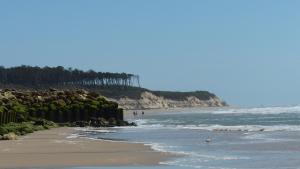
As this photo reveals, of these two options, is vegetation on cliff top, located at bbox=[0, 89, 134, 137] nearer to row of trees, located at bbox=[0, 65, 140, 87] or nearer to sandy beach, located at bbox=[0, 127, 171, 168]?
sandy beach, located at bbox=[0, 127, 171, 168]

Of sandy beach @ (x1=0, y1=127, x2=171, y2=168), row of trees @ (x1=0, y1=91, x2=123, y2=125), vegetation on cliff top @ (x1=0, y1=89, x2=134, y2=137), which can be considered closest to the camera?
sandy beach @ (x1=0, y1=127, x2=171, y2=168)

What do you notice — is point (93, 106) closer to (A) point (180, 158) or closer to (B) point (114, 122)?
(B) point (114, 122)

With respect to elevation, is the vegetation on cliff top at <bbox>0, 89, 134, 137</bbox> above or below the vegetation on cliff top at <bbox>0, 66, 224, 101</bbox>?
below

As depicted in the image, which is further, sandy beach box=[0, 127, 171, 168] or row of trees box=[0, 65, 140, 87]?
row of trees box=[0, 65, 140, 87]

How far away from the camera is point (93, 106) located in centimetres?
5562

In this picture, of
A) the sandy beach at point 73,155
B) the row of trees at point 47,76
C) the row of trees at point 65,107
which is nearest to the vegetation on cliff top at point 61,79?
the row of trees at point 47,76

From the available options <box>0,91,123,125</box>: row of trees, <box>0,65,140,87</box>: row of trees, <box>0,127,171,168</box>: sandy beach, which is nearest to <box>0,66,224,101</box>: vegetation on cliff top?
<box>0,65,140,87</box>: row of trees

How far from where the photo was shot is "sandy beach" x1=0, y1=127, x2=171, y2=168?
18906 millimetres

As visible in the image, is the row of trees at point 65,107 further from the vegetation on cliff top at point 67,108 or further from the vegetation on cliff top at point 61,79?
the vegetation on cliff top at point 61,79

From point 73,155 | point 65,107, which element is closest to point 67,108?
point 65,107

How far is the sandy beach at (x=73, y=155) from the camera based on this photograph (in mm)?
18906

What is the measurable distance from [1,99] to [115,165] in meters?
33.9

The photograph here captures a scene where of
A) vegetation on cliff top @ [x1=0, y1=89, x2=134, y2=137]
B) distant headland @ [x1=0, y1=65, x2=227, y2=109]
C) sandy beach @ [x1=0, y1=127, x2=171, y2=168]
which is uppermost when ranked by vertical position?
distant headland @ [x1=0, y1=65, x2=227, y2=109]

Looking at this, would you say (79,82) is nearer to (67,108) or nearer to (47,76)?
(47,76)
